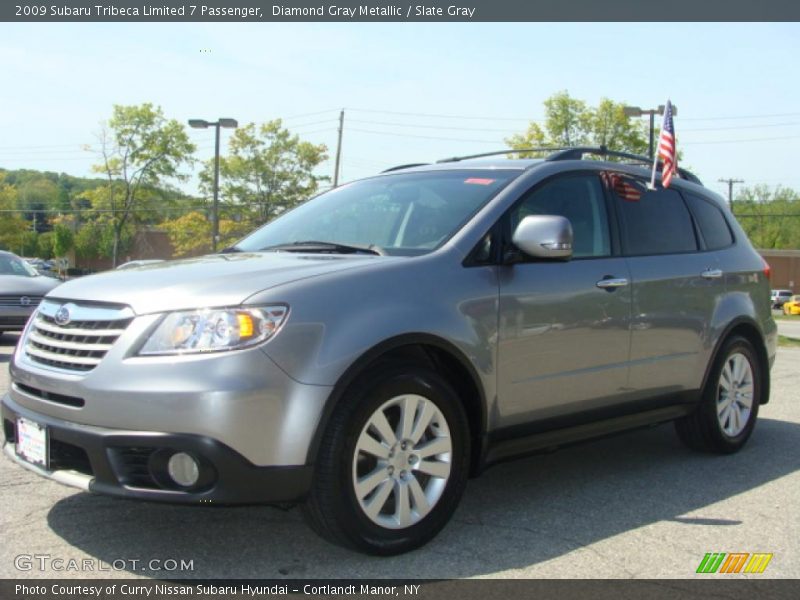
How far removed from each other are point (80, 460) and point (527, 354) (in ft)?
6.79

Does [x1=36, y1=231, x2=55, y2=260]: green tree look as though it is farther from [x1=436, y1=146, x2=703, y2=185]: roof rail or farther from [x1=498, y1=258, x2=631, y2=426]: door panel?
[x1=498, y1=258, x2=631, y2=426]: door panel

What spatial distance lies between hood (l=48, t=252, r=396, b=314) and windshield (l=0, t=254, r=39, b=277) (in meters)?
9.66

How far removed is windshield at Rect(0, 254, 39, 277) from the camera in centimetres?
1295

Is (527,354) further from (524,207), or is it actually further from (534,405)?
(524,207)

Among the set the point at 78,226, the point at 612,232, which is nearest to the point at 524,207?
the point at 612,232

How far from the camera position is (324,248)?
4465 mm

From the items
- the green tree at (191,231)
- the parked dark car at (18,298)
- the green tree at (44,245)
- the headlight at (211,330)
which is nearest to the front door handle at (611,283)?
the headlight at (211,330)

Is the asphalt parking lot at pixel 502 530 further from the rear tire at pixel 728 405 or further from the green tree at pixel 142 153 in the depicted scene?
the green tree at pixel 142 153

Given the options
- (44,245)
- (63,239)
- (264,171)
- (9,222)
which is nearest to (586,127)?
(264,171)

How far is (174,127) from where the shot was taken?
4981 centimetres

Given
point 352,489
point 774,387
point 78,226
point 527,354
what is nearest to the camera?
point 352,489

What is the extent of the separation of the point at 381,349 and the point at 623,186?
2.28 m

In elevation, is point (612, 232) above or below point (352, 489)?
above

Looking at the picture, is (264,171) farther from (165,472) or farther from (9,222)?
(165,472)
